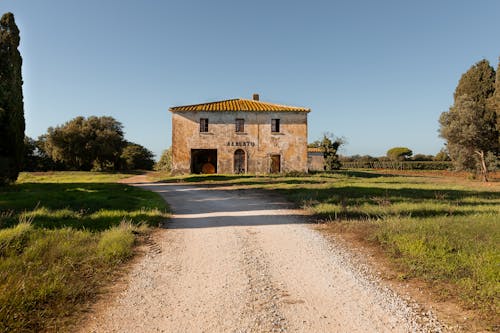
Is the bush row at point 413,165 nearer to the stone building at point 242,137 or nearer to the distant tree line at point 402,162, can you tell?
the distant tree line at point 402,162

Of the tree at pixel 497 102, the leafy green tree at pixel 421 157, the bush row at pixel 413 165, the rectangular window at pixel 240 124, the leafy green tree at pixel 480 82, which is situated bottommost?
the bush row at pixel 413 165

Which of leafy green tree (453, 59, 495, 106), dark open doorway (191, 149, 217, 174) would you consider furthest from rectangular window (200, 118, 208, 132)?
leafy green tree (453, 59, 495, 106)

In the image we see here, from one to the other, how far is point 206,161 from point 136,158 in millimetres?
19507

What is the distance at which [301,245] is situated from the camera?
5.86 meters

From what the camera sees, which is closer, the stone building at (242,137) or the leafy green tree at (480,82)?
the leafy green tree at (480,82)

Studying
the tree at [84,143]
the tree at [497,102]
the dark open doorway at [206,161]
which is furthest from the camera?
the tree at [84,143]

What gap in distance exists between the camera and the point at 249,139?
2823 cm

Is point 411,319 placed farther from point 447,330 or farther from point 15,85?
point 15,85

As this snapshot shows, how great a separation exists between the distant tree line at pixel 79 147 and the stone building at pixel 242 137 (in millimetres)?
14484

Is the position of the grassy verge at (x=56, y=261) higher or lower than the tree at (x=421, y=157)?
lower

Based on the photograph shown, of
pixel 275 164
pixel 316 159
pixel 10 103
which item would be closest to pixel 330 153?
pixel 316 159

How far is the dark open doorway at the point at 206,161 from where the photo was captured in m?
29.9

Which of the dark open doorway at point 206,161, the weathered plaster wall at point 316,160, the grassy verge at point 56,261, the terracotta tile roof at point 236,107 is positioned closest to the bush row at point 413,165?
the weathered plaster wall at point 316,160

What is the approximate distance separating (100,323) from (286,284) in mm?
2320
